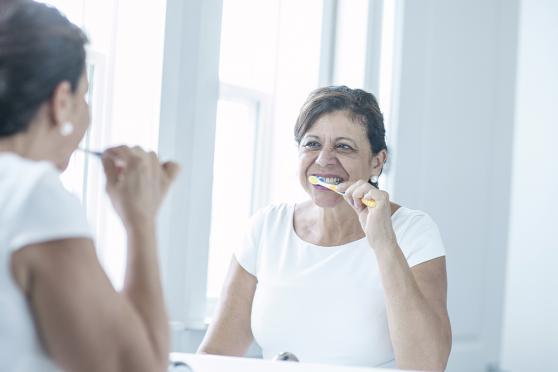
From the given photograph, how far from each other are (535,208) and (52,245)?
9.13 ft

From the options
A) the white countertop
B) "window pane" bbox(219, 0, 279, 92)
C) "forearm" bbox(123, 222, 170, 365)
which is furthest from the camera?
"window pane" bbox(219, 0, 279, 92)

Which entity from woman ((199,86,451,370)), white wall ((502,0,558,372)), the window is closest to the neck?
woman ((199,86,451,370))

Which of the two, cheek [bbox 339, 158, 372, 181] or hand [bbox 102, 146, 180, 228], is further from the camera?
cheek [bbox 339, 158, 372, 181]

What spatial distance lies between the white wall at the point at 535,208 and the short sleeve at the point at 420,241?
1.62m

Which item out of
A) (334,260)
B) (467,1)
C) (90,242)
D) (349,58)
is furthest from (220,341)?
(467,1)

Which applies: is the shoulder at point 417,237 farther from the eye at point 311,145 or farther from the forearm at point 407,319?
the eye at point 311,145

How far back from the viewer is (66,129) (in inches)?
33.3

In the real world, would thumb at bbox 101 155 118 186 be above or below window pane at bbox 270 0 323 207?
below

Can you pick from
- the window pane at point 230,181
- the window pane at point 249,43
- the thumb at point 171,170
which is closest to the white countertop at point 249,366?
the thumb at point 171,170

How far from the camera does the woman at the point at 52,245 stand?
0.70 meters

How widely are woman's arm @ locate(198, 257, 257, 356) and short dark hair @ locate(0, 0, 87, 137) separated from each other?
3.32ft

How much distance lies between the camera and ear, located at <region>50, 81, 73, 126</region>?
2.66 feet

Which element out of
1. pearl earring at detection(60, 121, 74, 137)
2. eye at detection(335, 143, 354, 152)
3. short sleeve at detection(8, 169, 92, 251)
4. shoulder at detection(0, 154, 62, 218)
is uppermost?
eye at detection(335, 143, 354, 152)

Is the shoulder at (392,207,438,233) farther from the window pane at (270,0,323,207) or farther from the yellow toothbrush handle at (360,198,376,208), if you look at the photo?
the window pane at (270,0,323,207)
